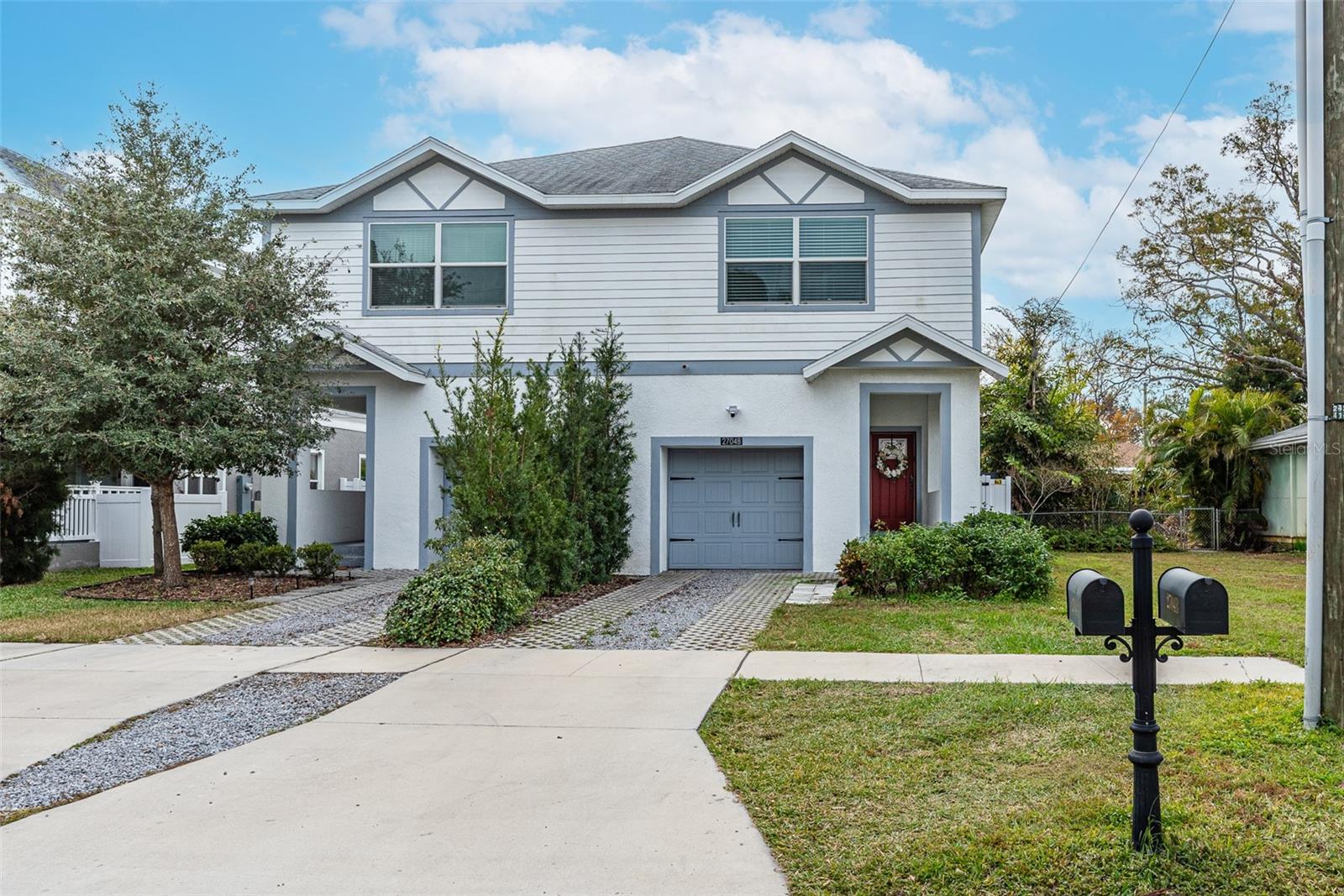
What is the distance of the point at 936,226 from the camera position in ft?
50.2

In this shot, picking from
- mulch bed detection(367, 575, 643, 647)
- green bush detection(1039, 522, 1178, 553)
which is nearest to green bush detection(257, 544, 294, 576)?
mulch bed detection(367, 575, 643, 647)

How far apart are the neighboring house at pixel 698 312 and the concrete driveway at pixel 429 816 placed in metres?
9.36

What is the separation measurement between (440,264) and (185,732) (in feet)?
36.9

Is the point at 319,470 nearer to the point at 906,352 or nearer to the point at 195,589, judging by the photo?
the point at 195,589

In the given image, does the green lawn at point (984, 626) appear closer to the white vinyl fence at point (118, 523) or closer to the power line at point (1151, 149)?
the power line at point (1151, 149)

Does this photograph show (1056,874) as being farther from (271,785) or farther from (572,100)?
(572,100)

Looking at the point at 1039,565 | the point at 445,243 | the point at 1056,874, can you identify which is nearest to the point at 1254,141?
the point at 1039,565

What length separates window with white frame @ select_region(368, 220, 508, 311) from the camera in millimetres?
15969

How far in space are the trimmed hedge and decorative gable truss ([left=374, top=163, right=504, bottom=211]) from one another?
8.64m

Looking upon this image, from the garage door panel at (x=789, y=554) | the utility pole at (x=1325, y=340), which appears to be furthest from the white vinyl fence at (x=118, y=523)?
the utility pole at (x=1325, y=340)

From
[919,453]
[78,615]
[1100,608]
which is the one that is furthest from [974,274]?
[78,615]

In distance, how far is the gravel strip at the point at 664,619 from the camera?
8.97 meters

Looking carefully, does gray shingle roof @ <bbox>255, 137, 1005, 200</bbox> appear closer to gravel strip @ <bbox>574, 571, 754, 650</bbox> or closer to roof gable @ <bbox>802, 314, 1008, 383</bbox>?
roof gable @ <bbox>802, 314, 1008, 383</bbox>

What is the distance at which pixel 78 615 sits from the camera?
10.7 meters
